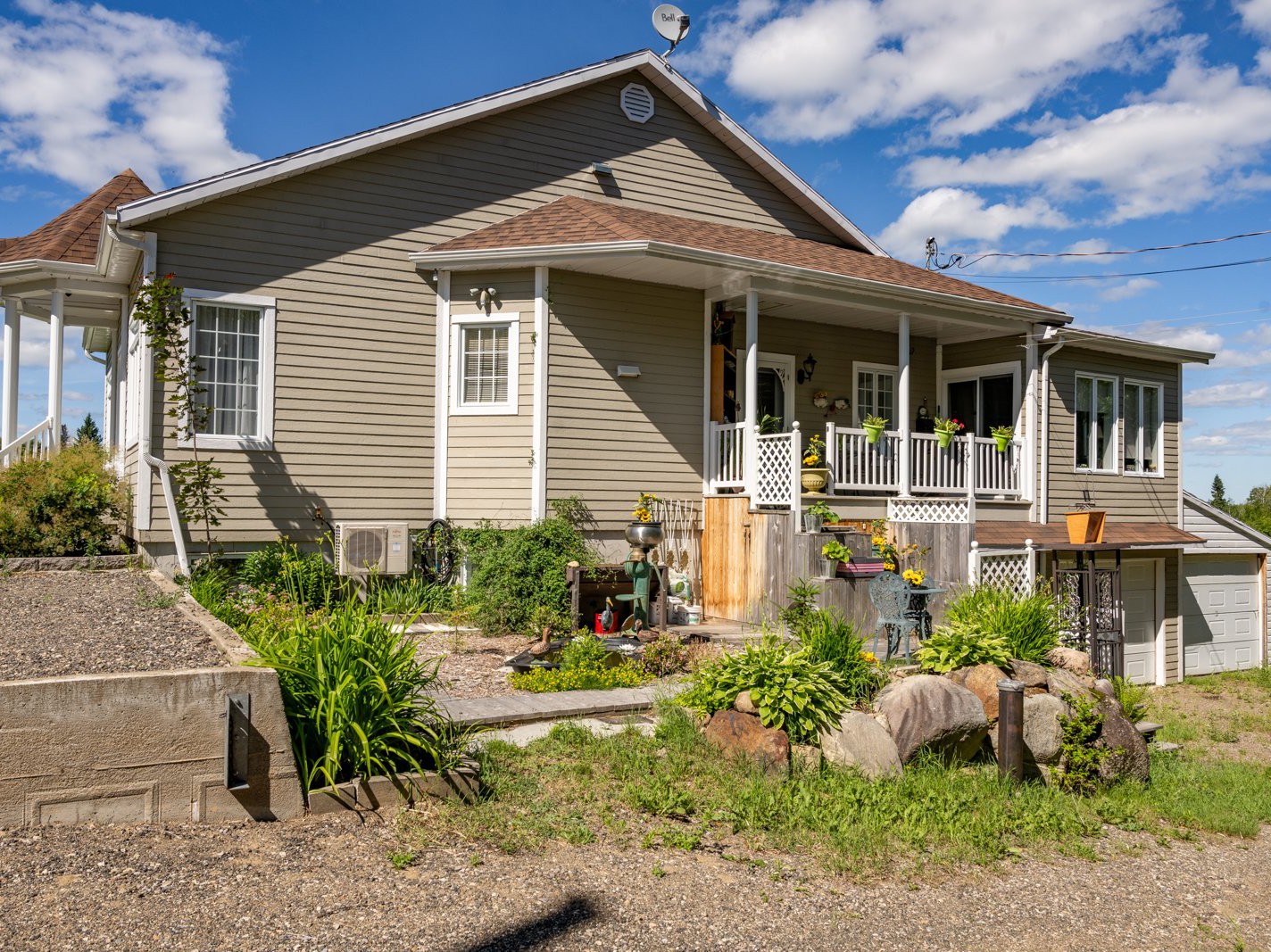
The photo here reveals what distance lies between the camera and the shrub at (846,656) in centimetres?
668

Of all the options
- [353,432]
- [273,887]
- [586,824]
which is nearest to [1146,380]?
[353,432]

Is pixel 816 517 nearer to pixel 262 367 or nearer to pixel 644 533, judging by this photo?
pixel 644 533

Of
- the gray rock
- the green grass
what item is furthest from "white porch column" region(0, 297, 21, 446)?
the gray rock

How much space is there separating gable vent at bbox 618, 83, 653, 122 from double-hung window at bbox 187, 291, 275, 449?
233 inches

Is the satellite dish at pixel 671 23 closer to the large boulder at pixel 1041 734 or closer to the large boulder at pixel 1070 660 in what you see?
the large boulder at pixel 1070 660

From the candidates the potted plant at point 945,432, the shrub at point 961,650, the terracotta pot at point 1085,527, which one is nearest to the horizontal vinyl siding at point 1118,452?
the terracotta pot at point 1085,527

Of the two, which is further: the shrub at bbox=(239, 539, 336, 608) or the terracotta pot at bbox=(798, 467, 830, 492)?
the terracotta pot at bbox=(798, 467, 830, 492)

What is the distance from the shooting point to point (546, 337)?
38.3 ft

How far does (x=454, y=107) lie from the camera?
12.3 m

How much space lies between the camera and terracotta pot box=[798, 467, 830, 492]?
11.7 m

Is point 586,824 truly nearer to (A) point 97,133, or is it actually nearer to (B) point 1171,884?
(B) point 1171,884

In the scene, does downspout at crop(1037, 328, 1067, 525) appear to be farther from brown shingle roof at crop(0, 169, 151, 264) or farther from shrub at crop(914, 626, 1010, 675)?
brown shingle roof at crop(0, 169, 151, 264)

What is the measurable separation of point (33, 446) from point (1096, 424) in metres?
15.6

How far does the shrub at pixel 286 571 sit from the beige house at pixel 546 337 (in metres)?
0.22
